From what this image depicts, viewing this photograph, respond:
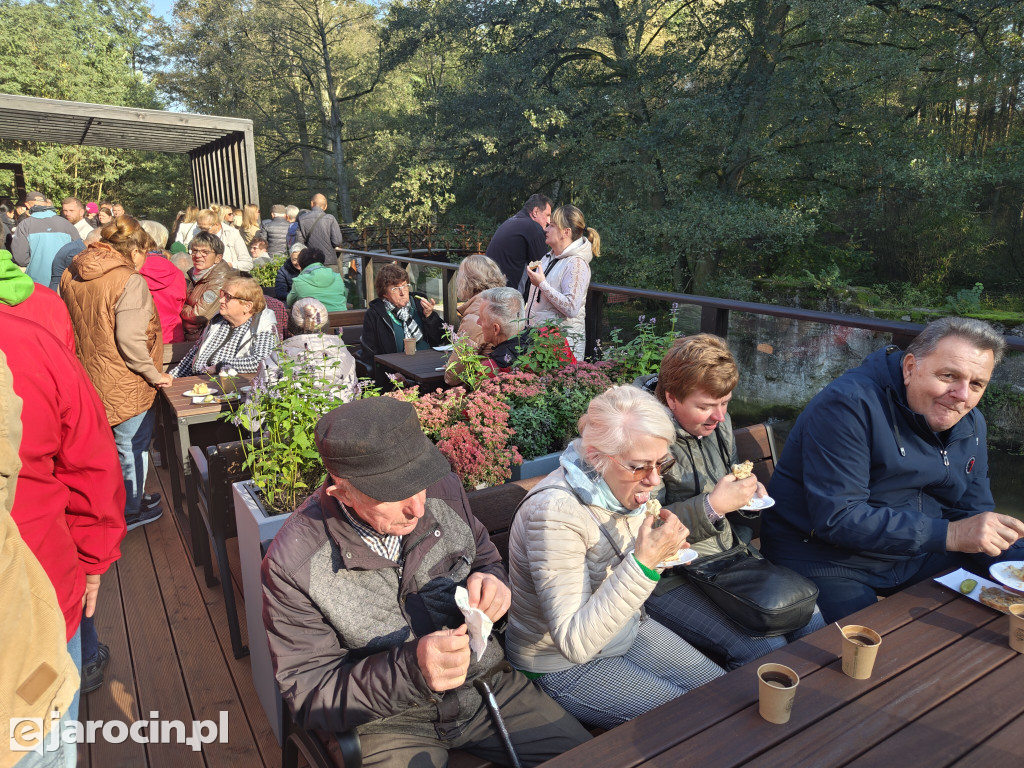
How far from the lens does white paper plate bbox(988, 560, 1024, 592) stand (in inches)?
71.1

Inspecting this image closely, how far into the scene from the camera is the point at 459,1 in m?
16.2

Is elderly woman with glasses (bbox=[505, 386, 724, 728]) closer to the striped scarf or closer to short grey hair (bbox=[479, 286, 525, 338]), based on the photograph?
the striped scarf

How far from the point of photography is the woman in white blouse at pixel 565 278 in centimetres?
390

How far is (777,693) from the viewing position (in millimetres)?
1353

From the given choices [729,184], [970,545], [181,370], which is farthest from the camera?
[729,184]

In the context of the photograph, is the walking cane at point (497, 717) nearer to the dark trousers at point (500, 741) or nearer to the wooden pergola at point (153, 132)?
the dark trousers at point (500, 741)

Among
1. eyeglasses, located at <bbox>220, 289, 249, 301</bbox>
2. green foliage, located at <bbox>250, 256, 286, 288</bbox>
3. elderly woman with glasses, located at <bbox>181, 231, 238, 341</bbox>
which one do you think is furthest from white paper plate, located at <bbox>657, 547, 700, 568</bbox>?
green foliage, located at <bbox>250, 256, 286, 288</bbox>

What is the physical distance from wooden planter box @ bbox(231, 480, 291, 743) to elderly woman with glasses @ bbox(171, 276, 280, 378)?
60.1 inches

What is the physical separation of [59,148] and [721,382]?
27.6m

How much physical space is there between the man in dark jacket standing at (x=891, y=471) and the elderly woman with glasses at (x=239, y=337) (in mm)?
2782

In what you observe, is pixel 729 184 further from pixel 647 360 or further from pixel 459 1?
pixel 647 360

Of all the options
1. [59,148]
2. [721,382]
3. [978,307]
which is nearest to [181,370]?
[721,382]

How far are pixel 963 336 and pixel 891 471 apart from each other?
0.47m

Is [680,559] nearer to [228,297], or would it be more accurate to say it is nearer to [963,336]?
[963,336]
